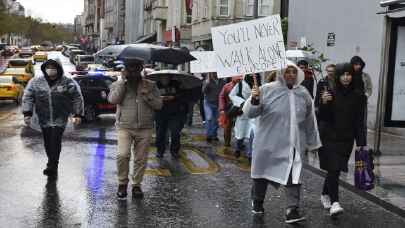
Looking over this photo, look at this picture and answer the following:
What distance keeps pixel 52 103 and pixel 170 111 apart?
274 cm

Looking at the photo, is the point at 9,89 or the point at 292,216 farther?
the point at 9,89

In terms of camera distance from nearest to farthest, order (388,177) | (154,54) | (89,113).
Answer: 1. (388,177)
2. (154,54)
3. (89,113)

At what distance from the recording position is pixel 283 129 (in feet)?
23.0

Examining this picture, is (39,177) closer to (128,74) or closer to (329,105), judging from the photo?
(128,74)

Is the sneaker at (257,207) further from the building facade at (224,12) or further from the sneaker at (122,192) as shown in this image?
the building facade at (224,12)

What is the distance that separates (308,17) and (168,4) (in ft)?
108

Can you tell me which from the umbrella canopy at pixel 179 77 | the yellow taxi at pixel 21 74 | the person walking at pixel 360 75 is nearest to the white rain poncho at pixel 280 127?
the person walking at pixel 360 75

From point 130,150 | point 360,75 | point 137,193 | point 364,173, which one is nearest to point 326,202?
point 364,173

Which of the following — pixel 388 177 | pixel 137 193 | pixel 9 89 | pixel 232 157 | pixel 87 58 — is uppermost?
pixel 137 193

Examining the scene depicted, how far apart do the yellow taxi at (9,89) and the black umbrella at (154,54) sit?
1338cm

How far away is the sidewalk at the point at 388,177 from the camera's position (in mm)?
8406

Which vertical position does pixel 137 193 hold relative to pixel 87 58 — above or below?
above

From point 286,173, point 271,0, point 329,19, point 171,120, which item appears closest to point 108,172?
point 171,120

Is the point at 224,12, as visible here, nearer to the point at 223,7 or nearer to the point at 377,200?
the point at 223,7
